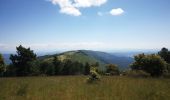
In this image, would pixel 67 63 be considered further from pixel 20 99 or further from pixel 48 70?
pixel 20 99

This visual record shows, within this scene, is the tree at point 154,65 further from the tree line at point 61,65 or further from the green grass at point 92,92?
the green grass at point 92,92

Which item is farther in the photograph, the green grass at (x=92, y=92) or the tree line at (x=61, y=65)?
the tree line at (x=61, y=65)

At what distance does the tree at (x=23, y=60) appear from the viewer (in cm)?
A: 5844

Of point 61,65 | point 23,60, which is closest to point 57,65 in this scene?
point 61,65

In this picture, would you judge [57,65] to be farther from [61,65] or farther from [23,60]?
[23,60]

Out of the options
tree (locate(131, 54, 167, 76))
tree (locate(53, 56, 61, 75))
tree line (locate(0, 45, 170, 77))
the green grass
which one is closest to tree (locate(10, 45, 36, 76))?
tree line (locate(0, 45, 170, 77))

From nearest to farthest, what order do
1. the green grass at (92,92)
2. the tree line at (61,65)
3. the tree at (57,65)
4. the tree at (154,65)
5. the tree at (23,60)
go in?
the green grass at (92,92) < the tree at (154,65) < the tree line at (61,65) < the tree at (23,60) < the tree at (57,65)

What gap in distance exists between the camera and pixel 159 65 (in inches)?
1337

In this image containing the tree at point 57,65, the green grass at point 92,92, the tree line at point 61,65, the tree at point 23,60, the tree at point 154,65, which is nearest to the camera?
the green grass at point 92,92

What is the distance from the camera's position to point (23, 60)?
197ft

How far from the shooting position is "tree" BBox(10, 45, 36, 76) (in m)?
58.4

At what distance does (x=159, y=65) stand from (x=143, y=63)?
8.04 feet

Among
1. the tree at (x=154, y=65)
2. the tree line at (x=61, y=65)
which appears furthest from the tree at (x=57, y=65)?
the tree at (x=154, y=65)

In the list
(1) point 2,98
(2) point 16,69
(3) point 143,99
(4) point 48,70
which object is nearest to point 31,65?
(2) point 16,69
